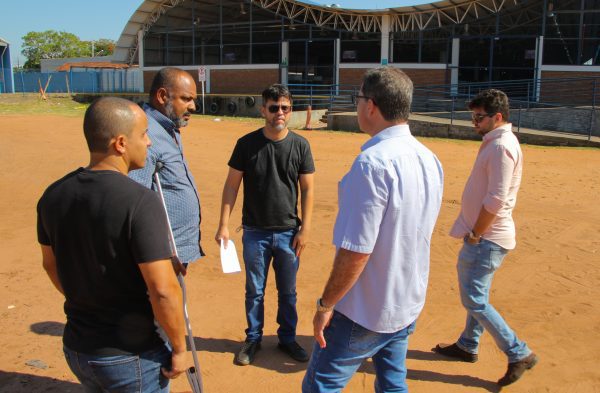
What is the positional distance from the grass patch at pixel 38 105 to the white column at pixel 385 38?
1551 centimetres

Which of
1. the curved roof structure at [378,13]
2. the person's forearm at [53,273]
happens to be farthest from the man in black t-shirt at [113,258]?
the curved roof structure at [378,13]

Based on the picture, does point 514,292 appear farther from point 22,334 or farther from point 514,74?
point 514,74

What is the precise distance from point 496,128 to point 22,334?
12.8ft

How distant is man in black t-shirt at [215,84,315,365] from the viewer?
381 centimetres

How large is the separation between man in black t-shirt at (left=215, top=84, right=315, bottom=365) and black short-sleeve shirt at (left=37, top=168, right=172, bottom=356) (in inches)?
→ 67.9

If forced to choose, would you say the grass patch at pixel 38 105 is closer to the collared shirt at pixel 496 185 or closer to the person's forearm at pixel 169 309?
the collared shirt at pixel 496 185

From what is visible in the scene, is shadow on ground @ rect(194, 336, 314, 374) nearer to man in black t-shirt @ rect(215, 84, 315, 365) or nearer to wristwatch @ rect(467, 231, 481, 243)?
man in black t-shirt @ rect(215, 84, 315, 365)

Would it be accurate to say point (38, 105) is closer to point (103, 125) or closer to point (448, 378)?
point (448, 378)

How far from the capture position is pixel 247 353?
3.90m

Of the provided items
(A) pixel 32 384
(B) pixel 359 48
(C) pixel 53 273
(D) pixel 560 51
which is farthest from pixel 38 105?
(C) pixel 53 273

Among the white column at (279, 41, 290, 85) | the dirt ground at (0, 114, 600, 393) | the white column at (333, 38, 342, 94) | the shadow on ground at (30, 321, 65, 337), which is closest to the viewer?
the dirt ground at (0, 114, 600, 393)

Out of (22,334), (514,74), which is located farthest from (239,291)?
(514,74)

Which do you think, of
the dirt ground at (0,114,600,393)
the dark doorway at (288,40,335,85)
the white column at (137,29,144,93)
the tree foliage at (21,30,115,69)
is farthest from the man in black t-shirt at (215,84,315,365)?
the tree foliage at (21,30,115,69)

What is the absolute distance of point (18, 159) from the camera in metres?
12.7
